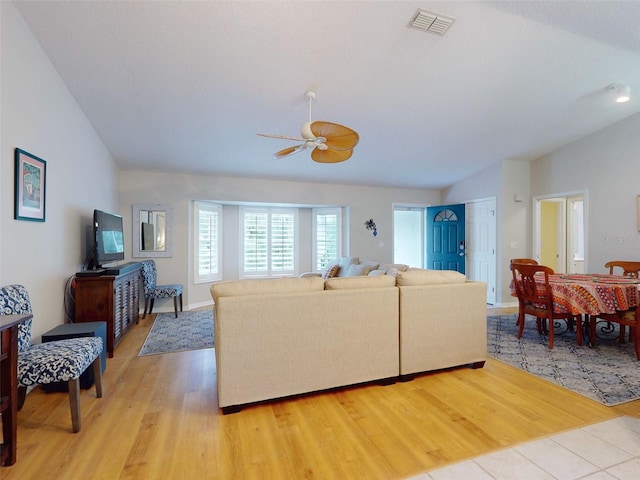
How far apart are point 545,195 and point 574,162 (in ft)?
2.19

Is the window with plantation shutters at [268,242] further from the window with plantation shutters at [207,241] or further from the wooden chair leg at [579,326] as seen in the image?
the wooden chair leg at [579,326]

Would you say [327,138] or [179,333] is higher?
[327,138]

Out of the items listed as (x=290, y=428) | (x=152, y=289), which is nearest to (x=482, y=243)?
(x=290, y=428)

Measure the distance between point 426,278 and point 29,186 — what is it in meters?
3.37

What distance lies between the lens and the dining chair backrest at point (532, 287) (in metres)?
3.43

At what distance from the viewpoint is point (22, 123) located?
244cm

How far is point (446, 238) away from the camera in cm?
672

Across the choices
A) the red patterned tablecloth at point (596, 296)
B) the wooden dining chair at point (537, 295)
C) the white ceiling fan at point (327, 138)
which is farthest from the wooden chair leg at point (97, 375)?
the red patterned tablecloth at point (596, 296)

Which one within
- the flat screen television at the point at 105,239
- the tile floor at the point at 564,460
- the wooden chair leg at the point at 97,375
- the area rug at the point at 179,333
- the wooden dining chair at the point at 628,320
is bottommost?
the area rug at the point at 179,333

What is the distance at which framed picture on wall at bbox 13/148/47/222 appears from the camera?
2.38m

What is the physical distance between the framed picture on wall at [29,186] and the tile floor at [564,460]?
3.22 meters

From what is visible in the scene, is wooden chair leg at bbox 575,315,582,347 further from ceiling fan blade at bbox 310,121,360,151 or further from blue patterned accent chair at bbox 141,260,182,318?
blue patterned accent chair at bbox 141,260,182,318

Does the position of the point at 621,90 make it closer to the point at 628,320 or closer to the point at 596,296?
the point at 596,296

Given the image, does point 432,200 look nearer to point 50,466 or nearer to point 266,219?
point 266,219
